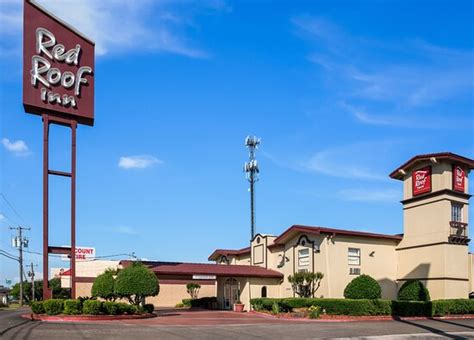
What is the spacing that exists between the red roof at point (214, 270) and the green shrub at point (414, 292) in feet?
28.6

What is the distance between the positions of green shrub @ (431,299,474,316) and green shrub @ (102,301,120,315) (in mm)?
17510

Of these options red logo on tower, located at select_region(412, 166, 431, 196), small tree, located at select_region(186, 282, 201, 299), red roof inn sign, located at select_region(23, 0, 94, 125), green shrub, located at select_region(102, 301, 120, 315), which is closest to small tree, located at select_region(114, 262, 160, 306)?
green shrub, located at select_region(102, 301, 120, 315)

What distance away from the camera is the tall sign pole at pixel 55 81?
27.9m

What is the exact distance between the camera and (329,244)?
33.6 metres

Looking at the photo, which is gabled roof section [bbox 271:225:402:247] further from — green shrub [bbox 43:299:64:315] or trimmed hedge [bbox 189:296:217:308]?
green shrub [bbox 43:299:64:315]

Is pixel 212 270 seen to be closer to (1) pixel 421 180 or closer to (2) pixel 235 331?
(1) pixel 421 180

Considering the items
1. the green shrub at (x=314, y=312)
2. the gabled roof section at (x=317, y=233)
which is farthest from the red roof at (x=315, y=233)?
the green shrub at (x=314, y=312)

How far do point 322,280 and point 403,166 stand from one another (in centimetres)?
953

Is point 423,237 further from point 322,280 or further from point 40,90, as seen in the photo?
point 40,90

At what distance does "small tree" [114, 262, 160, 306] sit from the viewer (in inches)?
1164

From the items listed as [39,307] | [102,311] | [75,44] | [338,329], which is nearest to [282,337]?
[338,329]

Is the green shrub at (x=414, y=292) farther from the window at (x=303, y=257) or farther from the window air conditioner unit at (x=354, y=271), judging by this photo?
the window at (x=303, y=257)

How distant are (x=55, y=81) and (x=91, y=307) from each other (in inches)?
477

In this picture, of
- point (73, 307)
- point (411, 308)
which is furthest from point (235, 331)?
point (411, 308)
